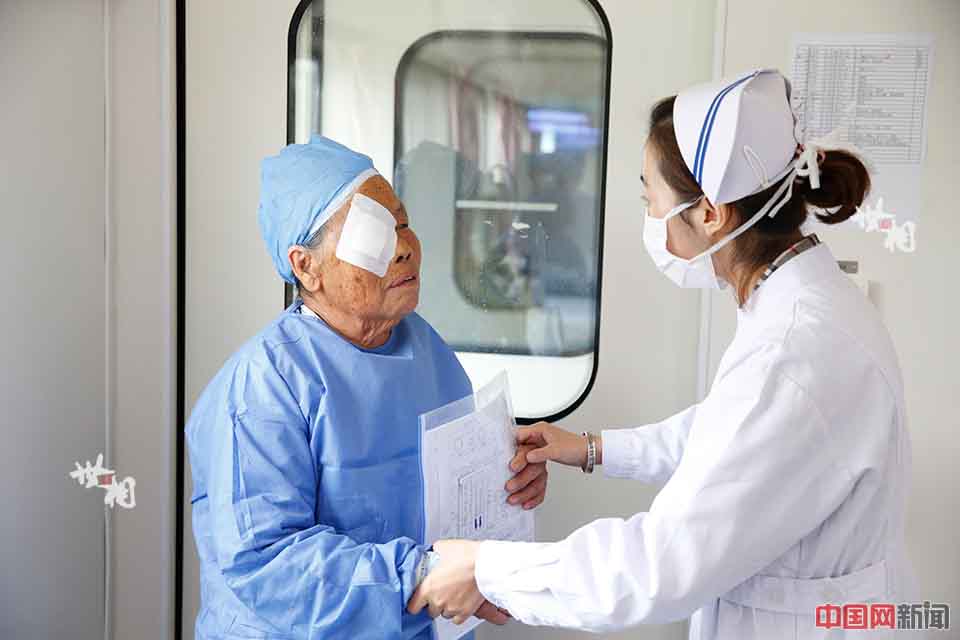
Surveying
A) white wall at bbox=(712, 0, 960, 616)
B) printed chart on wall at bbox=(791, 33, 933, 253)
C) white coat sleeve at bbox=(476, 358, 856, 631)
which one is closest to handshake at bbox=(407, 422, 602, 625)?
white coat sleeve at bbox=(476, 358, 856, 631)

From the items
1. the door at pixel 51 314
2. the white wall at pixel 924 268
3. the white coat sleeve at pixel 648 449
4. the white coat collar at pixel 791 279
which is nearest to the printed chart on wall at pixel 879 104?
the white wall at pixel 924 268

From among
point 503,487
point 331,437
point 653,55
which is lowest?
point 503,487

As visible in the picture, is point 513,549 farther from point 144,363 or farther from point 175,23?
point 175,23

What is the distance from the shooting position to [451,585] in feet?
4.17

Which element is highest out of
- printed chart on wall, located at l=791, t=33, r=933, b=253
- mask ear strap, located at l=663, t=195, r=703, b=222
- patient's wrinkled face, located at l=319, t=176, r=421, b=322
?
printed chart on wall, located at l=791, t=33, r=933, b=253

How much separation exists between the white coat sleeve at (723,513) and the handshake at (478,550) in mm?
177

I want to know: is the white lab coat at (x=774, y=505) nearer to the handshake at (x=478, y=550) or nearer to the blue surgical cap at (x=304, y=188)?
the handshake at (x=478, y=550)

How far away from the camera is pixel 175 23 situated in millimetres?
2070

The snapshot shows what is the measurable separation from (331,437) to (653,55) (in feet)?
3.73

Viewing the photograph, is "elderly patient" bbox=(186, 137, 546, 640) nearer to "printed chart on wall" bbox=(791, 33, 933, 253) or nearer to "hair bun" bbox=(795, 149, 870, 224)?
"hair bun" bbox=(795, 149, 870, 224)

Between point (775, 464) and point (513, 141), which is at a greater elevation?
point (513, 141)

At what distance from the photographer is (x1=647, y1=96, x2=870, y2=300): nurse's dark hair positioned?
4.07 ft

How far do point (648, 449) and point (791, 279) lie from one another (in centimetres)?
56

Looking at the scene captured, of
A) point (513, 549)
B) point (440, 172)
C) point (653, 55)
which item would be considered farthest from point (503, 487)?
point (653, 55)
